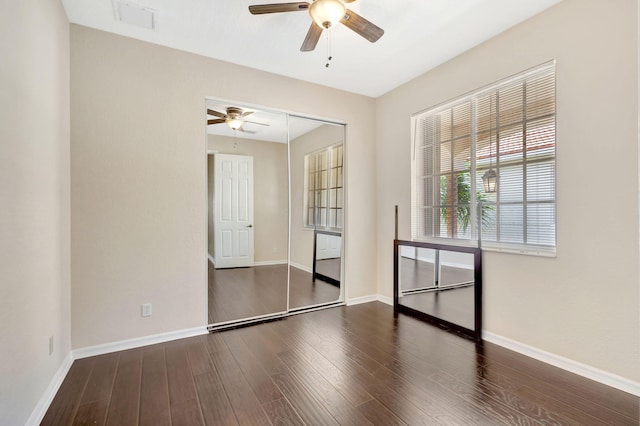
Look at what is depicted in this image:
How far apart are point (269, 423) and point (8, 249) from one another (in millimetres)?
1693

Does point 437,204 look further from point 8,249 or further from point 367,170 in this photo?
point 8,249

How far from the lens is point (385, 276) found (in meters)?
4.19

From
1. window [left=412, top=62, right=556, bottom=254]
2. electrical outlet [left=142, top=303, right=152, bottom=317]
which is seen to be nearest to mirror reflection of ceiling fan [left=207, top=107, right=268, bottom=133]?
electrical outlet [left=142, top=303, right=152, bottom=317]

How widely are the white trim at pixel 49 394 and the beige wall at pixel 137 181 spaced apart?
0.72 ft

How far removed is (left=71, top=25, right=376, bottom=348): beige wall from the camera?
→ 2602mm

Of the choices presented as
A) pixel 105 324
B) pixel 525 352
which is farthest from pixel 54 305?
pixel 525 352

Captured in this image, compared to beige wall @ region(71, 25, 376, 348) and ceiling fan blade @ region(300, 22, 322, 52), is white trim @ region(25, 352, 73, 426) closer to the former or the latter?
beige wall @ region(71, 25, 376, 348)

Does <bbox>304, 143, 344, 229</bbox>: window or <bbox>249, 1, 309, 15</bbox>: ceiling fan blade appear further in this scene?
<bbox>304, 143, 344, 229</bbox>: window

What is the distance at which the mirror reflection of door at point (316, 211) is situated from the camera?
3775 millimetres

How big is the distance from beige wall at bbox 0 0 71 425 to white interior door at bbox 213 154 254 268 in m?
1.34

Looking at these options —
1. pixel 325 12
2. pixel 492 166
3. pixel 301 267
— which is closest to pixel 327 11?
pixel 325 12

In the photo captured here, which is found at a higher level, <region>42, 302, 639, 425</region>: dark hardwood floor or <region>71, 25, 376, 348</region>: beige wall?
<region>71, 25, 376, 348</region>: beige wall

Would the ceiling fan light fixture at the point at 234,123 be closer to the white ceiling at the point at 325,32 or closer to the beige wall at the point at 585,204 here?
the white ceiling at the point at 325,32

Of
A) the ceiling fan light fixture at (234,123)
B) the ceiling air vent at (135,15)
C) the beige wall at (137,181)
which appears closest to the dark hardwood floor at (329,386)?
the beige wall at (137,181)
